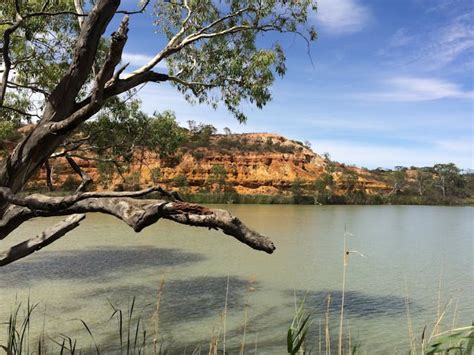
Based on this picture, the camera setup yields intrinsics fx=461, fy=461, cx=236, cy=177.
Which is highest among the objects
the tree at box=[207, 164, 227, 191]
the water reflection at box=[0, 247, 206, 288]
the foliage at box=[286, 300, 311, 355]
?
the tree at box=[207, 164, 227, 191]

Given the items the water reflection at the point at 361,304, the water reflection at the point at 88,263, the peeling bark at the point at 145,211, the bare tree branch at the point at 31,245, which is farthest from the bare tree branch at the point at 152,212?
the water reflection at the point at 88,263

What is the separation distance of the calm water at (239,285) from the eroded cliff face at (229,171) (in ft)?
93.9

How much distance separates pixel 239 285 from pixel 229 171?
132 feet

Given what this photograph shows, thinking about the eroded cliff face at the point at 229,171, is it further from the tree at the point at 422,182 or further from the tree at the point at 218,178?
the tree at the point at 422,182

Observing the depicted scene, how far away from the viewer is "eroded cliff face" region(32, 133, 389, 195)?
1705 inches

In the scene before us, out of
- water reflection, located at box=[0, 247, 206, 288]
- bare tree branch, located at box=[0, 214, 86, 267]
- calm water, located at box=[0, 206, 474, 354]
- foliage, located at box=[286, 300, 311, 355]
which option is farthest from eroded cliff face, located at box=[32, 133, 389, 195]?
foliage, located at box=[286, 300, 311, 355]

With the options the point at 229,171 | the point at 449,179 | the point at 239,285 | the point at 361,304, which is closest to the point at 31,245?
the point at 361,304

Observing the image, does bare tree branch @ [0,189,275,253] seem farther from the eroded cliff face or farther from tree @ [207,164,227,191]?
tree @ [207,164,227,191]

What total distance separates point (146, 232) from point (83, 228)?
277 cm

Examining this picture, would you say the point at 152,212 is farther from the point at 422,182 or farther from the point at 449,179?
the point at 449,179

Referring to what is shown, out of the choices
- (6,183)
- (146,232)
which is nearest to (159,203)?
(6,183)

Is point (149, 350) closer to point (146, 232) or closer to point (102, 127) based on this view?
point (102, 127)

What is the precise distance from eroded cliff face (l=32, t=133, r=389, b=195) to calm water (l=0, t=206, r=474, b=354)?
28.6 metres

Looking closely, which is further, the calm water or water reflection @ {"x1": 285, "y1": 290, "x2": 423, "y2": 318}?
water reflection @ {"x1": 285, "y1": 290, "x2": 423, "y2": 318}
